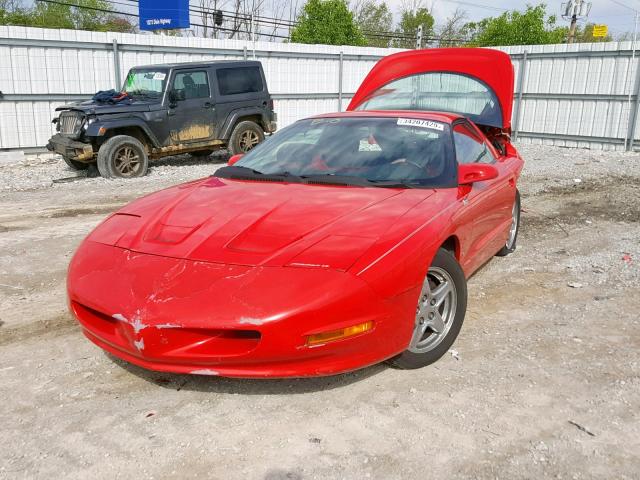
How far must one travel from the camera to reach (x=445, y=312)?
3348 millimetres

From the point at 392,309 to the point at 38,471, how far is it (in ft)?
5.40

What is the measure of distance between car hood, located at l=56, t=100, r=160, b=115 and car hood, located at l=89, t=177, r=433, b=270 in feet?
22.0

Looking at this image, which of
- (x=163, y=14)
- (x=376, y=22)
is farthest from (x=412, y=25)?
(x=163, y=14)

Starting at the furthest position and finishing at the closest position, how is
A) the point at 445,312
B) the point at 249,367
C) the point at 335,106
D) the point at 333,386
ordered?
the point at 335,106
the point at 445,312
the point at 333,386
the point at 249,367

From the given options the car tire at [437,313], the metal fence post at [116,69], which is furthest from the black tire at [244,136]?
the car tire at [437,313]

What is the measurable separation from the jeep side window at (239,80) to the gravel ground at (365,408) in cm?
759

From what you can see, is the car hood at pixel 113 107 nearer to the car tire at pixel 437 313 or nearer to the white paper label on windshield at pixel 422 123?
the white paper label on windshield at pixel 422 123

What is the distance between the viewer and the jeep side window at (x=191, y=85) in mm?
10633

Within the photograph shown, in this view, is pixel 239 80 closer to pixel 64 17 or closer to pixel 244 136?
pixel 244 136

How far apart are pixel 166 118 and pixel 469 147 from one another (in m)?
7.44

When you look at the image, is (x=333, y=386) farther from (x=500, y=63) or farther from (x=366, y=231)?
(x=500, y=63)

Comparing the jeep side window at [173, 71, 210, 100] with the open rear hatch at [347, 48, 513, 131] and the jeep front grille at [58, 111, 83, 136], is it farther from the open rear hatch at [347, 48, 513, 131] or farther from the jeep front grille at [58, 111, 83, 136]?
the open rear hatch at [347, 48, 513, 131]

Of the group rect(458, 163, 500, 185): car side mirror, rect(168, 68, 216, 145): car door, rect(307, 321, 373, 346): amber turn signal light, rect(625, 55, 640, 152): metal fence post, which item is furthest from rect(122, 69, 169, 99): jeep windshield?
rect(625, 55, 640, 152): metal fence post

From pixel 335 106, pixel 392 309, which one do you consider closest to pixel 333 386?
pixel 392 309
